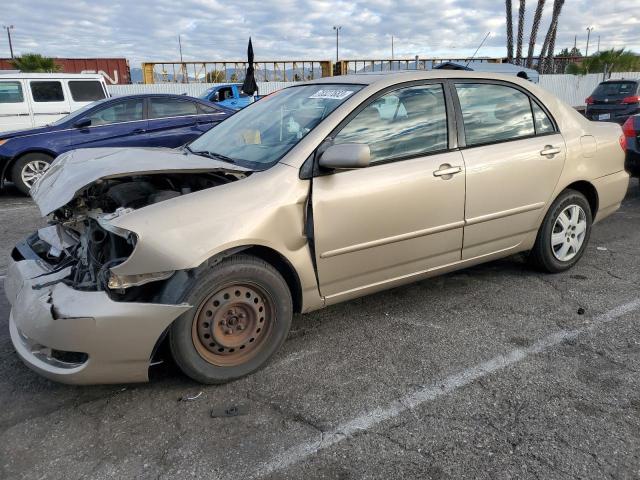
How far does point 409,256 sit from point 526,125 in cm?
148

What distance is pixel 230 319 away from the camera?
2.84 metres

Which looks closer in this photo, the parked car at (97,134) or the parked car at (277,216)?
the parked car at (277,216)

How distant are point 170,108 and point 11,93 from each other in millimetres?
4206

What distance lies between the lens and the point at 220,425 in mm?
2537

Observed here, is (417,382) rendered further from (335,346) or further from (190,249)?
(190,249)

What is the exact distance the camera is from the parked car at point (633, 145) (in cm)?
670

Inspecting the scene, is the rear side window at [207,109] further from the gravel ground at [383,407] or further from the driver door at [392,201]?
the driver door at [392,201]

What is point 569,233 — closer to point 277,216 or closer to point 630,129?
point 277,216

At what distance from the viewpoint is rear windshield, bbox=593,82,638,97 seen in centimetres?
1241

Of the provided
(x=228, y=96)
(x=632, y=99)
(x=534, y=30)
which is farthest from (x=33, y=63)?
(x=632, y=99)

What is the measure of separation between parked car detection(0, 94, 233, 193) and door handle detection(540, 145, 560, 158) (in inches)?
234

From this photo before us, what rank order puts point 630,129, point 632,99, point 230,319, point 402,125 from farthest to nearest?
point 632,99 < point 630,129 < point 402,125 < point 230,319

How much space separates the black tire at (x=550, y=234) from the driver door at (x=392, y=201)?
0.95 meters

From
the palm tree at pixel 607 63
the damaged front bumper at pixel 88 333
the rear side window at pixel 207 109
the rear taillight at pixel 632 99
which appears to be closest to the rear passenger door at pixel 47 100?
the rear side window at pixel 207 109
